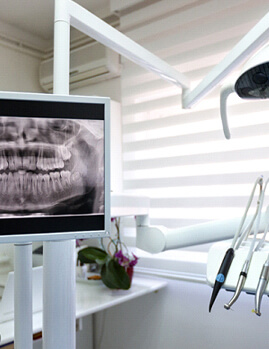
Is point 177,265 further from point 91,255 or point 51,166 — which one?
point 51,166

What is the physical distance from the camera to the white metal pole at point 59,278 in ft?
2.81

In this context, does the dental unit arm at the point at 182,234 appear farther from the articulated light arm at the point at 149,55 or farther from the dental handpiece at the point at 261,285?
the articulated light arm at the point at 149,55

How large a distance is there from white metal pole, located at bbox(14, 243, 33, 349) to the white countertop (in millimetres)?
546

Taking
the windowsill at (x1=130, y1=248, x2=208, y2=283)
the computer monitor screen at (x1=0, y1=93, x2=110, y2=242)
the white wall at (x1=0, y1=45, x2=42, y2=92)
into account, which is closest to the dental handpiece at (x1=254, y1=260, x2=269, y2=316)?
the computer monitor screen at (x1=0, y1=93, x2=110, y2=242)

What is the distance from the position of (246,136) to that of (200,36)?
0.61 meters

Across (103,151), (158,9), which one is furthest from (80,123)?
(158,9)

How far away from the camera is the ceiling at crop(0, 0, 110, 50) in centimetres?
238

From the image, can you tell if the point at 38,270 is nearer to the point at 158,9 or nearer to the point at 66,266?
the point at 66,266

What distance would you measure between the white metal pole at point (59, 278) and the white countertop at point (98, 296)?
594mm

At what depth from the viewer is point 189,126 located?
205 cm

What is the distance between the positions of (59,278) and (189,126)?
4.52 feet

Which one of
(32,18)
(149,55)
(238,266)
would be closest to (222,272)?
(238,266)

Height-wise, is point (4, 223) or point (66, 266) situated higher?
point (4, 223)

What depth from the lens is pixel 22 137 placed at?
29.3 inches
